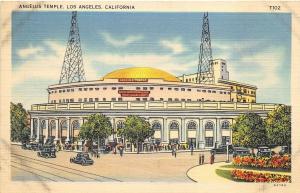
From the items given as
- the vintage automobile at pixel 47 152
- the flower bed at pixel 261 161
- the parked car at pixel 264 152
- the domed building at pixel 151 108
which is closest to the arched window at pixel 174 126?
the domed building at pixel 151 108

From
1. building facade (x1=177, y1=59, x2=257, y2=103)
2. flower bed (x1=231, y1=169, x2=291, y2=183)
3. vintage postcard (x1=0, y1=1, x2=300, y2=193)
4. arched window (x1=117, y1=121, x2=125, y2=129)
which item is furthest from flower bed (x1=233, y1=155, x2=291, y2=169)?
arched window (x1=117, y1=121, x2=125, y2=129)

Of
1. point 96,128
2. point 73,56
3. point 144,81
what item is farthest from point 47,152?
point 144,81

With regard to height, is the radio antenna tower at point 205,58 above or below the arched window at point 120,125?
above

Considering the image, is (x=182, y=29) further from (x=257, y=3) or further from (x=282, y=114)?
(x=282, y=114)

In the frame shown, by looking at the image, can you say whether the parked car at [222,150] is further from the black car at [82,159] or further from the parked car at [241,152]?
the black car at [82,159]

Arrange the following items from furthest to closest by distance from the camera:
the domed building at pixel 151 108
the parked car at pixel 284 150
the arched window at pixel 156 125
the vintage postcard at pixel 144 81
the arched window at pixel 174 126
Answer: the arched window at pixel 174 126 → the arched window at pixel 156 125 → the domed building at pixel 151 108 → the parked car at pixel 284 150 → the vintage postcard at pixel 144 81

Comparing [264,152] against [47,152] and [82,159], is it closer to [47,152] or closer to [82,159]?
[82,159]
